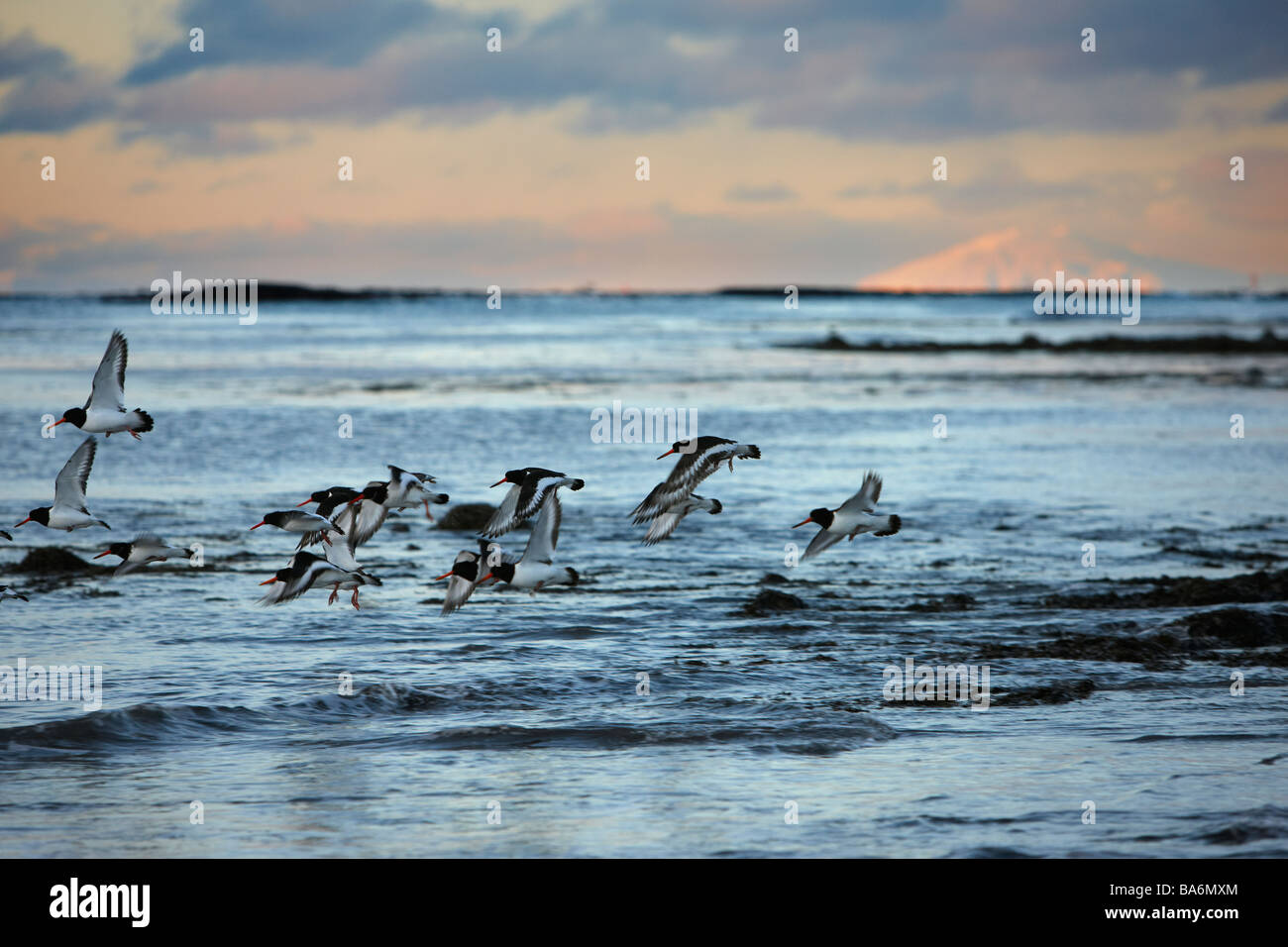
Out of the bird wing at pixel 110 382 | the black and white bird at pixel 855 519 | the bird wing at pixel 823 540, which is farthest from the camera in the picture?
the bird wing at pixel 110 382

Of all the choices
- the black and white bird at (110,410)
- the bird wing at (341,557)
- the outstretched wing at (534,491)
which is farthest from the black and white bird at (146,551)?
the outstretched wing at (534,491)

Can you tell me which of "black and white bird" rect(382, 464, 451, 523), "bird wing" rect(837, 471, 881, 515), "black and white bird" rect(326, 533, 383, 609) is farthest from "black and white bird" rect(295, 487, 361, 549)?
"bird wing" rect(837, 471, 881, 515)

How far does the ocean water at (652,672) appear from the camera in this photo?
321 inches

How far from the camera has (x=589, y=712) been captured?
1046 cm

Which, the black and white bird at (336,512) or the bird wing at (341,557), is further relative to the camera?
the black and white bird at (336,512)

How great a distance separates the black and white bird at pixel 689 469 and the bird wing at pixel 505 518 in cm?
112

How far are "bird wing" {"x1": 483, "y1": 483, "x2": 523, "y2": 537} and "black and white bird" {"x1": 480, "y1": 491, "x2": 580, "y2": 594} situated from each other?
0.53 metres

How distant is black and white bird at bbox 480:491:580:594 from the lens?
39.1ft

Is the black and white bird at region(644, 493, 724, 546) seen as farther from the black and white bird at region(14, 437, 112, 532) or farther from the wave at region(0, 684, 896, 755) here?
the black and white bird at region(14, 437, 112, 532)

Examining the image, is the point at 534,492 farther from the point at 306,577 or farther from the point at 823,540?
the point at 823,540

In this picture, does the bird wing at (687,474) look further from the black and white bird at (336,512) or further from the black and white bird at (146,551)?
the black and white bird at (146,551)

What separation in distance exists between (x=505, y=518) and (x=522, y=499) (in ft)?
0.77

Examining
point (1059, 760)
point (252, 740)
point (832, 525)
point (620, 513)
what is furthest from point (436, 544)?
point (1059, 760)
